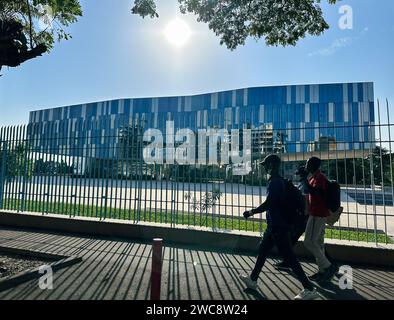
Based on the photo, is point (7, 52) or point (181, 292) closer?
point (181, 292)

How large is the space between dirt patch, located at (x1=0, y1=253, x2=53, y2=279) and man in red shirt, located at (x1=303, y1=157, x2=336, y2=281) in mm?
4551

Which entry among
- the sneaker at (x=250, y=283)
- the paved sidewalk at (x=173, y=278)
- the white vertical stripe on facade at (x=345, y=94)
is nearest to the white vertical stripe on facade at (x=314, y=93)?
the white vertical stripe on facade at (x=345, y=94)

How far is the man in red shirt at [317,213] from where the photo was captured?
15.8 ft

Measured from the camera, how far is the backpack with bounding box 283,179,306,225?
4453 millimetres

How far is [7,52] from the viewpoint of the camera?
5.76 m

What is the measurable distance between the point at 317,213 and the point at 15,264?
16.9 feet

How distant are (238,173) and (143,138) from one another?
255 centimetres

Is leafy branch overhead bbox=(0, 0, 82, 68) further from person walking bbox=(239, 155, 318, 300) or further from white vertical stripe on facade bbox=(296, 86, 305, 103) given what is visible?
white vertical stripe on facade bbox=(296, 86, 305, 103)

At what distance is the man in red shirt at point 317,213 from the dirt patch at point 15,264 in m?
4.55

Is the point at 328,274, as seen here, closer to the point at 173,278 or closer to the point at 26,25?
the point at 173,278

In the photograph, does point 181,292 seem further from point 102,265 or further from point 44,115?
point 44,115

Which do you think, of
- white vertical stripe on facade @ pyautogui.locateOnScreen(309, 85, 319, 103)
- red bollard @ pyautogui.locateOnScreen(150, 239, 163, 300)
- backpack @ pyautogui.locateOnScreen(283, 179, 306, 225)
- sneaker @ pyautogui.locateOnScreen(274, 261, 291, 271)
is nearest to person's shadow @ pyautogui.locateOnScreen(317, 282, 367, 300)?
sneaker @ pyautogui.locateOnScreen(274, 261, 291, 271)

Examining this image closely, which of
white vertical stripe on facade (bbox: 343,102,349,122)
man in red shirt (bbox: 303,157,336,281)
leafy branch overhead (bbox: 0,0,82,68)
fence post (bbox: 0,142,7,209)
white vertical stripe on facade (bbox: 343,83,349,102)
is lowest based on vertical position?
man in red shirt (bbox: 303,157,336,281)
